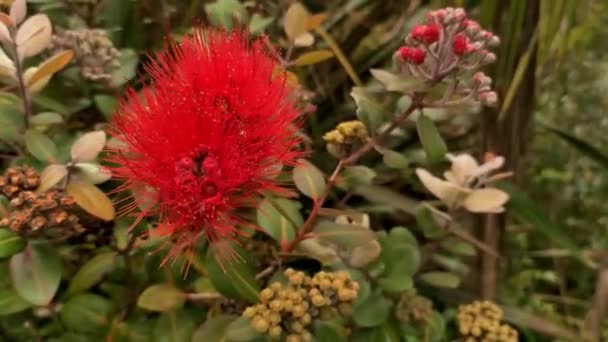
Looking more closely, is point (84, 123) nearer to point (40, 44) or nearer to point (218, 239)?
point (40, 44)

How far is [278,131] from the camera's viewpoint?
0.44 m

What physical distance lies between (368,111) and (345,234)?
0.12 metres

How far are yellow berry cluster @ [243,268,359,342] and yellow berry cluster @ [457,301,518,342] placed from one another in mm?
200

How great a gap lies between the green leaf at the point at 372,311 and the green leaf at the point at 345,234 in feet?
0.25

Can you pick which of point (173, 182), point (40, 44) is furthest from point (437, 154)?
point (40, 44)

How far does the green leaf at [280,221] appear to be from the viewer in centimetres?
59

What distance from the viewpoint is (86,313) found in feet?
2.01

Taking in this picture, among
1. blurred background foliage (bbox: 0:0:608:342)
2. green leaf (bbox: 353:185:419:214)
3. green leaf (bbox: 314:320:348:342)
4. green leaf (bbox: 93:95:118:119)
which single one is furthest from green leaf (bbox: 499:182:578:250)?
green leaf (bbox: 93:95:118:119)

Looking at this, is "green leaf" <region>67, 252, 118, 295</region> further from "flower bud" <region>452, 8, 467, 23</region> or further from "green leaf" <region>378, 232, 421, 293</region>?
"flower bud" <region>452, 8, 467, 23</region>

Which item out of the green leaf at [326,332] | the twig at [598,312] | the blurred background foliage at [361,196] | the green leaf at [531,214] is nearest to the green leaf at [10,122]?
the blurred background foliage at [361,196]

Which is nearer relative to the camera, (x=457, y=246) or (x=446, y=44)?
(x=446, y=44)

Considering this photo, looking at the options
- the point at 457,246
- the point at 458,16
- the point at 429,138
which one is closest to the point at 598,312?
the point at 457,246

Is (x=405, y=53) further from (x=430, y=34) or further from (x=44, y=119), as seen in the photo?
(x=44, y=119)

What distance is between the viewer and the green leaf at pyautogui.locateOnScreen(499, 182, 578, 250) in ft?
3.05
